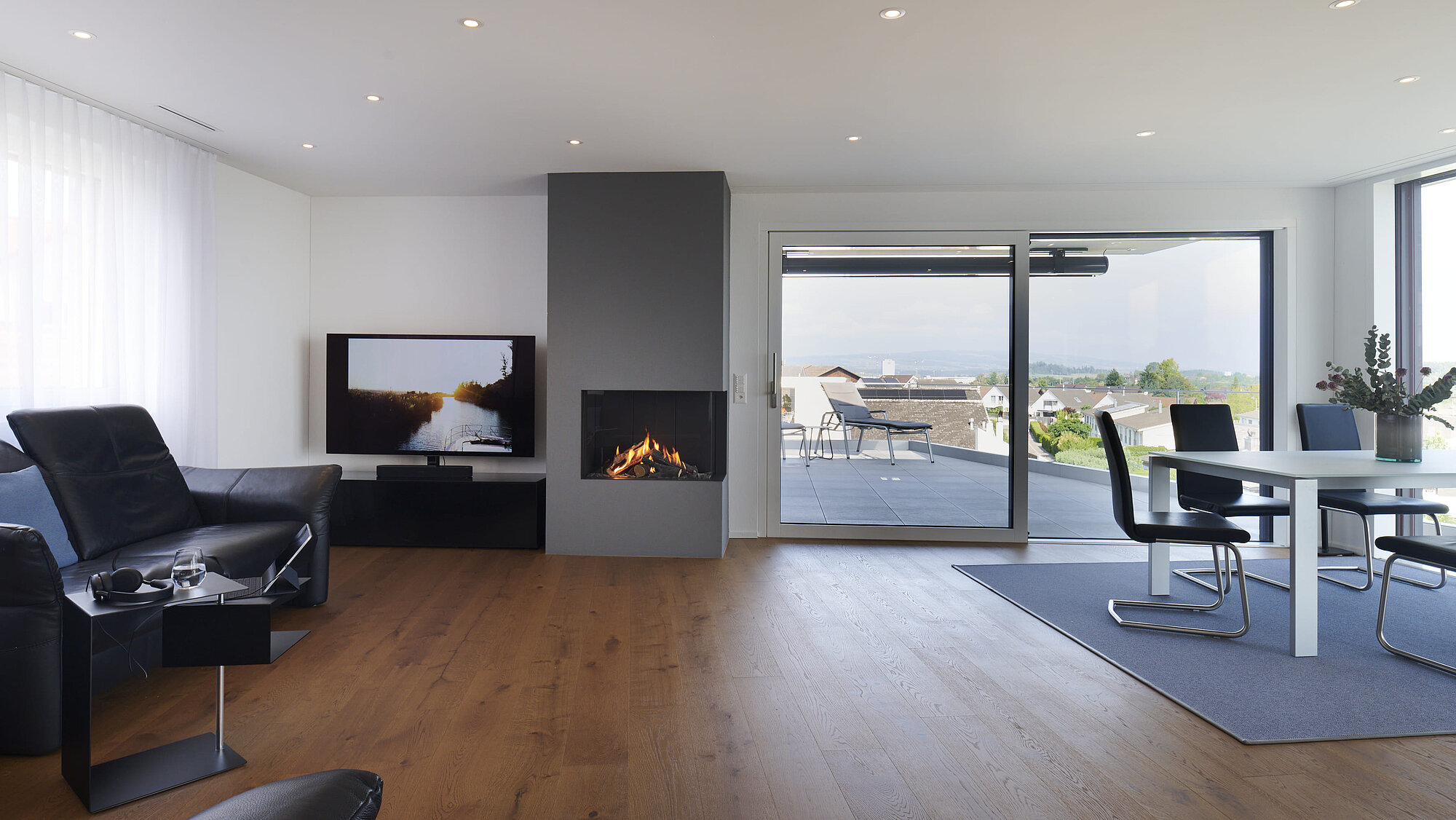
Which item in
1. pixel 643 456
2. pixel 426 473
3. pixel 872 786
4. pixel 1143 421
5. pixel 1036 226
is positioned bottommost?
pixel 872 786

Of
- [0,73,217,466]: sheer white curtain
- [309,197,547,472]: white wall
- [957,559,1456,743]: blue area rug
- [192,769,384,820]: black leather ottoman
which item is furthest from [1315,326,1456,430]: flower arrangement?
[0,73,217,466]: sheer white curtain

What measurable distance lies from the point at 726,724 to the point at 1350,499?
3.66 metres

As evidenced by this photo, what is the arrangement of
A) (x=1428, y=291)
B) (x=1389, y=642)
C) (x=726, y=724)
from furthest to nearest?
(x=1428, y=291), (x=1389, y=642), (x=726, y=724)

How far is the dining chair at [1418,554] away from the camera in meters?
2.73

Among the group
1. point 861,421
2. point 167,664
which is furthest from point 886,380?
point 167,664

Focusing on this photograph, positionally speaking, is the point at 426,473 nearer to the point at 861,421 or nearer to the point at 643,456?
the point at 643,456

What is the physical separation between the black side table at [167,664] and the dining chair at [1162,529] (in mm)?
3237

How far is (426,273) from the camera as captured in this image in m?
5.29

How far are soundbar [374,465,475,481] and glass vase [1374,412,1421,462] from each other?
4.85 metres

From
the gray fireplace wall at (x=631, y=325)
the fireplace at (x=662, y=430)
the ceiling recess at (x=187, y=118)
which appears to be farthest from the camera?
the fireplace at (x=662, y=430)

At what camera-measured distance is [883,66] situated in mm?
3105

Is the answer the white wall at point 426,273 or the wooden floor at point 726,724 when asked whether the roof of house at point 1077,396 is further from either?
the white wall at point 426,273

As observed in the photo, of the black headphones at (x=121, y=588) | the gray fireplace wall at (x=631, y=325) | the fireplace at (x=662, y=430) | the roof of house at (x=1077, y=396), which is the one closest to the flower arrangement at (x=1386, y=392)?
the roof of house at (x=1077, y=396)

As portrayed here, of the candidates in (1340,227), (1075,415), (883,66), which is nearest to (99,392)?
(883,66)
